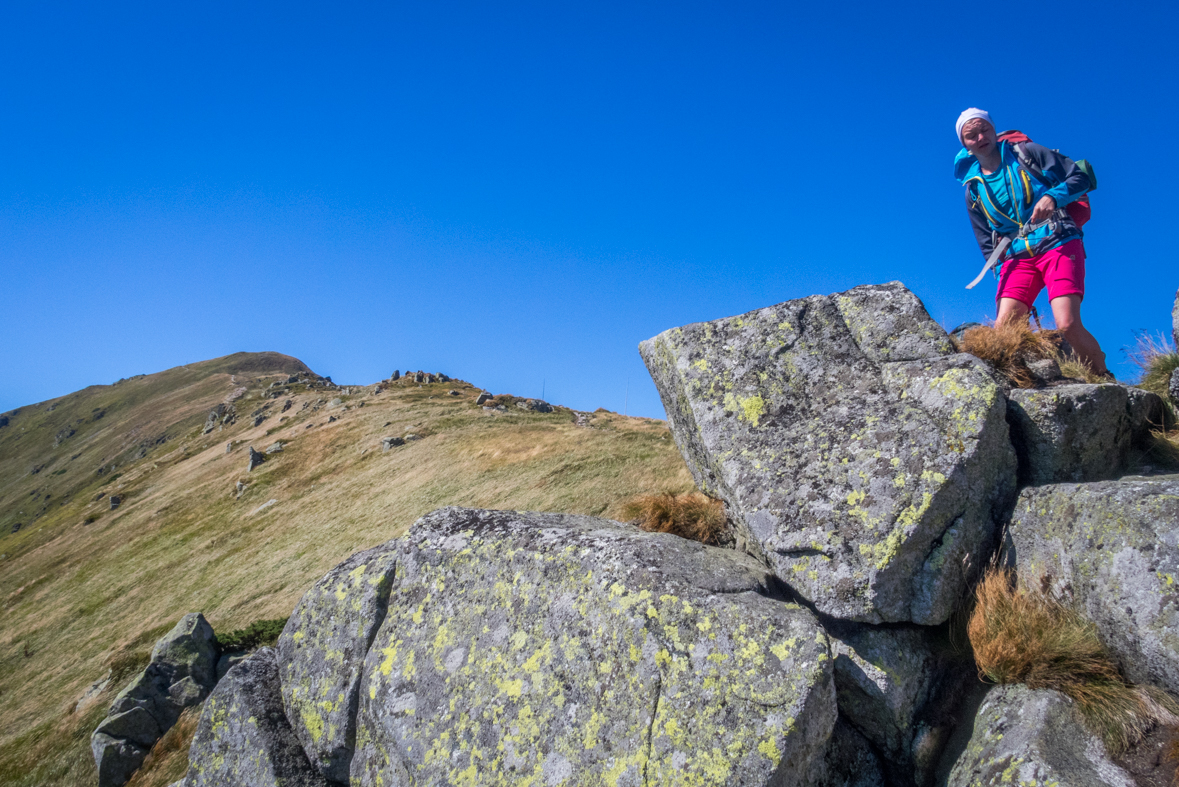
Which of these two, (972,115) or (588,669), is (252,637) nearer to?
(588,669)

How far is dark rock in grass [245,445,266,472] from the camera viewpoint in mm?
55562

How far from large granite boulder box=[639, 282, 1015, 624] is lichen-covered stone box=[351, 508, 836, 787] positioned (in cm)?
82

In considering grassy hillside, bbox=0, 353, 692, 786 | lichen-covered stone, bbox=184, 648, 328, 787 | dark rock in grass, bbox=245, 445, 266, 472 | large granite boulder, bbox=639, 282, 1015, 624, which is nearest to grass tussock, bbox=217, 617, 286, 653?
grassy hillside, bbox=0, 353, 692, 786

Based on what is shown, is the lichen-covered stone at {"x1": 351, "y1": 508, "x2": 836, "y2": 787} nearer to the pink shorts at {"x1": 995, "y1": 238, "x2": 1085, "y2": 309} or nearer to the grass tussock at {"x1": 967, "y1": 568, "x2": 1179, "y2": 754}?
the grass tussock at {"x1": 967, "y1": 568, "x2": 1179, "y2": 754}

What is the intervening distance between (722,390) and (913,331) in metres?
2.74

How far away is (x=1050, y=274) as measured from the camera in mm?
9289

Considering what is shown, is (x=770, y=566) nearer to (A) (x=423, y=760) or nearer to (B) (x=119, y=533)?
(A) (x=423, y=760)

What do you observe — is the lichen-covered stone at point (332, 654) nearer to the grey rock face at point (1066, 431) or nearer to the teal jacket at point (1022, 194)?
the grey rock face at point (1066, 431)

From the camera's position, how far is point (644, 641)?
21.2ft

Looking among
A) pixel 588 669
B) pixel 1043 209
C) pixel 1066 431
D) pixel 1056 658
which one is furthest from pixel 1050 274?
pixel 588 669

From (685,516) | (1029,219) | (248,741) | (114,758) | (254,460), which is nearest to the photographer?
(248,741)

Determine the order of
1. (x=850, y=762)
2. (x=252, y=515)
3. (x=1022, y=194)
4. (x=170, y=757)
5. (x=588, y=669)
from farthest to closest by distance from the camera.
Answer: (x=252, y=515) → (x=170, y=757) → (x=1022, y=194) → (x=588, y=669) → (x=850, y=762)

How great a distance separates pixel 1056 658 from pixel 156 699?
19.9 metres

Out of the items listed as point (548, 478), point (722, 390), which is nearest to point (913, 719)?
point (722, 390)
